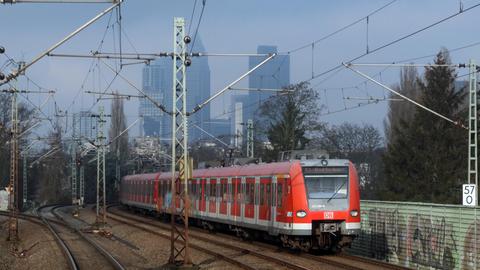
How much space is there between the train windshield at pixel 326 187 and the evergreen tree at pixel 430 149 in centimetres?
3167

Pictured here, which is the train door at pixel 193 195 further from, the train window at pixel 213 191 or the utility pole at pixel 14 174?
the utility pole at pixel 14 174

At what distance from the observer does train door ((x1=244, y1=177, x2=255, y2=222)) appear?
26734mm

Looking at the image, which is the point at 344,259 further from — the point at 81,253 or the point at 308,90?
the point at 308,90

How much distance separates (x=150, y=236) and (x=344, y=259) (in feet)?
45.2

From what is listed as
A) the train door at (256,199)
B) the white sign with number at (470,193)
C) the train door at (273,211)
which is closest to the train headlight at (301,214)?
the train door at (273,211)

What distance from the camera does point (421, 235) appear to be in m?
20.7

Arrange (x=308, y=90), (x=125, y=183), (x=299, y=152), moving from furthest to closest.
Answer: (x=125, y=183), (x=308, y=90), (x=299, y=152)

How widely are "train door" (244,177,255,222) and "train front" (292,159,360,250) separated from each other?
14.9 ft

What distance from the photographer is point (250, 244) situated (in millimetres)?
27422

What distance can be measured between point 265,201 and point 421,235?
243 inches

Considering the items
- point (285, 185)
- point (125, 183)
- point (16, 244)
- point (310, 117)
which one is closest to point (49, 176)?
point (125, 183)

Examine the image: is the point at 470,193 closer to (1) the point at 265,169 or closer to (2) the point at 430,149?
(1) the point at 265,169

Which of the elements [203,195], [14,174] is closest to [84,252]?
[14,174]

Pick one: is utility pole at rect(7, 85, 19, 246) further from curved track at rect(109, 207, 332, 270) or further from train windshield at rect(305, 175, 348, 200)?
train windshield at rect(305, 175, 348, 200)
